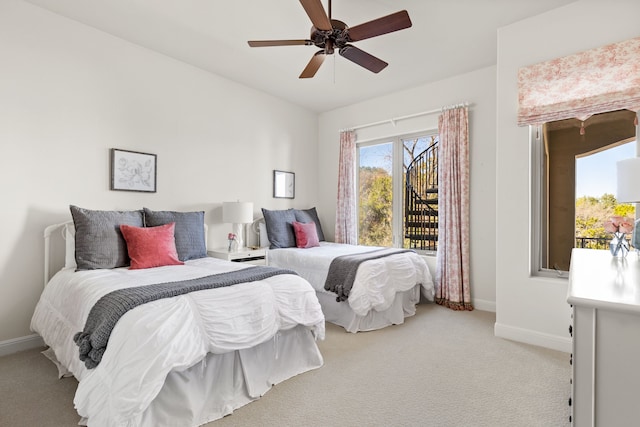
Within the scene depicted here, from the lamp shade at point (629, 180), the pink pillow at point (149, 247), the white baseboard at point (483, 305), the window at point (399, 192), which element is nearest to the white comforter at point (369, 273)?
A: the white baseboard at point (483, 305)

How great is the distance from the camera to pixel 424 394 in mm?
2096

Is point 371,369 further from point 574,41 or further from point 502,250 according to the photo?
point 574,41

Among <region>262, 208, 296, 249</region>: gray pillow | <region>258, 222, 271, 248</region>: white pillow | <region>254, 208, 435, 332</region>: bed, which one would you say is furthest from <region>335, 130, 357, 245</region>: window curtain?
<region>258, 222, 271, 248</region>: white pillow

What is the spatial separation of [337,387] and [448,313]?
206 cm

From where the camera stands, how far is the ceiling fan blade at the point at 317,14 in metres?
1.94

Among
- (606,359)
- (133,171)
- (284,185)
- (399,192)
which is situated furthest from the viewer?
(284,185)

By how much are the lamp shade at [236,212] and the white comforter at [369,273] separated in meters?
0.55

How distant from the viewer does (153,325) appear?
164cm

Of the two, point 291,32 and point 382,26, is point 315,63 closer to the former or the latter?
point 291,32

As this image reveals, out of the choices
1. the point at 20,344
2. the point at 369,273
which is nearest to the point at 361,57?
the point at 369,273

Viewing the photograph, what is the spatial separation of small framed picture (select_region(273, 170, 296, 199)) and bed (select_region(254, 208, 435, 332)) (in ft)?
1.51

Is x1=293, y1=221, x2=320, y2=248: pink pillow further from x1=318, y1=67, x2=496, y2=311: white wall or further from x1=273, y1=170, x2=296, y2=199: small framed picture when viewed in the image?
x1=318, y1=67, x2=496, y2=311: white wall

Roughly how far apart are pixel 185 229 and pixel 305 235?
1.57 metres

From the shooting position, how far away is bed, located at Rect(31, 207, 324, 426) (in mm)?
1563
